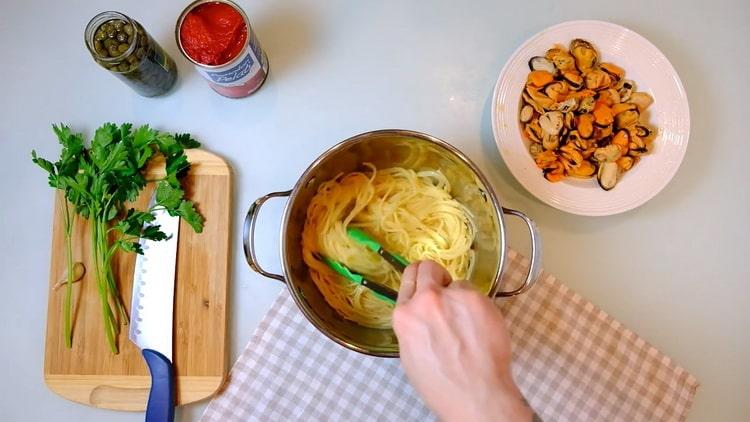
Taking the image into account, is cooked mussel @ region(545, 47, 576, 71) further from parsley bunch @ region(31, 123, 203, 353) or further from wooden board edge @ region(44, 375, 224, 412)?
wooden board edge @ region(44, 375, 224, 412)

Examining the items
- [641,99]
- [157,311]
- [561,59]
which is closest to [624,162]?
[641,99]

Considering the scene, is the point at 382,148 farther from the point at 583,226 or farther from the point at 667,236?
the point at 667,236

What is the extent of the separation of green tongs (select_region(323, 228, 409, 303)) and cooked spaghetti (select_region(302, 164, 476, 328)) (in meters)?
0.01

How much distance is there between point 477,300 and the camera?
0.71 m

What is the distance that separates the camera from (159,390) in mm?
1073

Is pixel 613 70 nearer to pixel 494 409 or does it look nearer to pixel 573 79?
pixel 573 79

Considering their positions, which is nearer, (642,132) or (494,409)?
(494,409)

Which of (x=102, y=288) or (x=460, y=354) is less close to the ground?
(x=460, y=354)

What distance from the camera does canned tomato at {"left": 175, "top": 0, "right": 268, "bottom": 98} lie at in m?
1.04

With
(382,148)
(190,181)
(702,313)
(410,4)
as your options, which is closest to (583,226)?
(702,313)

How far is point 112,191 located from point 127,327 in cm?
28

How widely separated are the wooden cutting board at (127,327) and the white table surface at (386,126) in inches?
2.2

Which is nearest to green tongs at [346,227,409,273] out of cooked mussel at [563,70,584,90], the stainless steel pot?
the stainless steel pot

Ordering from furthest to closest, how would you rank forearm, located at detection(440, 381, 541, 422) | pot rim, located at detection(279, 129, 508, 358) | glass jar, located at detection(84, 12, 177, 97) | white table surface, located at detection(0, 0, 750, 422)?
white table surface, located at detection(0, 0, 750, 422)
glass jar, located at detection(84, 12, 177, 97)
pot rim, located at detection(279, 129, 508, 358)
forearm, located at detection(440, 381, 541, 422)
